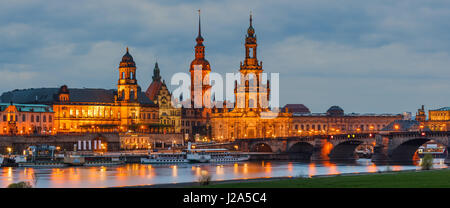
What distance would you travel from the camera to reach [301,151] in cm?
15512

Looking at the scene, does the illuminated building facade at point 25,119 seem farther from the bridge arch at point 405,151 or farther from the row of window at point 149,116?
the bridge arch at point 405,151

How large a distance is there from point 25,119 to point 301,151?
5946cm

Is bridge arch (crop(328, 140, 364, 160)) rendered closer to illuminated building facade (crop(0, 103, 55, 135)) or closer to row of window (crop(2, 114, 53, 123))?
illuminated building facade (crop(0, 103, 55, 135))

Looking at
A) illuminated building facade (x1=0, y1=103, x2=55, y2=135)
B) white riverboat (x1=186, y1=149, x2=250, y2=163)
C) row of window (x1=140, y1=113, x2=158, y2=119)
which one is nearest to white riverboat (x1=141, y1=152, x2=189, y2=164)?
white riverboat (x1=186, y1=149, x2=250, y2=163)

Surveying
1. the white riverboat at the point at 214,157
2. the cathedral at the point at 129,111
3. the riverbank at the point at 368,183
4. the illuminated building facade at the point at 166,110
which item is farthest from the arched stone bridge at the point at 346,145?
the riverbank at the point at 368,183

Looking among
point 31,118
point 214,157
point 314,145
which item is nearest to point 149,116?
point 31,118

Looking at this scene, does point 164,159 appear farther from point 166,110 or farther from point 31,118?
point 166,110

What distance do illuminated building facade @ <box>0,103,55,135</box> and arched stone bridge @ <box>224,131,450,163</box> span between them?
137 feet

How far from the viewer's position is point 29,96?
175 meters

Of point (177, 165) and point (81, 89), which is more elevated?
point (81, 89)
